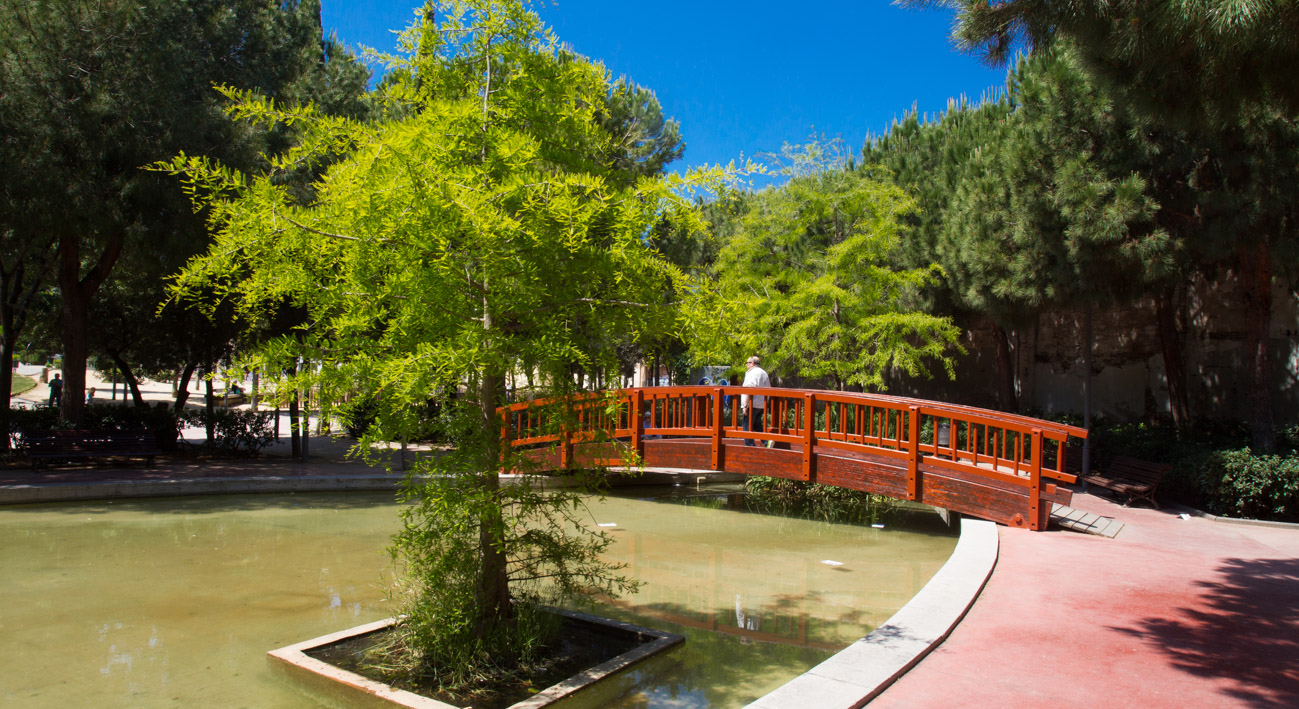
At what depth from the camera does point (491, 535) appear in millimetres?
5453

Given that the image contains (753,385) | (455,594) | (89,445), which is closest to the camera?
(455,594)

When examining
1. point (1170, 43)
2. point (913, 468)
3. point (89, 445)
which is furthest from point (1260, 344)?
point (89, 445)

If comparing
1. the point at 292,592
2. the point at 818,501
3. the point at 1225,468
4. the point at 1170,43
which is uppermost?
the point at 1170,43

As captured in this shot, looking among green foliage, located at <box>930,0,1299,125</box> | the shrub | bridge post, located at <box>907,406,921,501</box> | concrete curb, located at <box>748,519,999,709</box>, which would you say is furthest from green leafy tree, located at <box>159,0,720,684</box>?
the shrub

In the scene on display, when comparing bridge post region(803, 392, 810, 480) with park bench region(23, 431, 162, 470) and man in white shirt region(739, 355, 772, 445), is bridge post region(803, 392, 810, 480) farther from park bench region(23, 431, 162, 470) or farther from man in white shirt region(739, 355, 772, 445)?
park bench region(23, 431, 162, 470)

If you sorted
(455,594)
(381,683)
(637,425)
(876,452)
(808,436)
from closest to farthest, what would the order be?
(381,683)
(455,594)
(876,452)
(808,436)
(637,425)

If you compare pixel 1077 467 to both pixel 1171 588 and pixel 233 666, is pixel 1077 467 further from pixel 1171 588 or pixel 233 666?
pixel 233 666

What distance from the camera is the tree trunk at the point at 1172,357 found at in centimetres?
1370

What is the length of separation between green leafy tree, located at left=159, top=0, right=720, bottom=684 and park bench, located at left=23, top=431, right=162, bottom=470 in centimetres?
1025

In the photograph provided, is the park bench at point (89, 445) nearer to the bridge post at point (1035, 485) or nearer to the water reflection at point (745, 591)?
the water reflection at point (745, 591)

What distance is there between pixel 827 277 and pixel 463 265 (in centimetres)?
964

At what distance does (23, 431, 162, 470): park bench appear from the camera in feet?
43.2

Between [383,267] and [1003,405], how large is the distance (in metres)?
15.8

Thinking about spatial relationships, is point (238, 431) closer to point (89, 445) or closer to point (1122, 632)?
point (89, 445)
